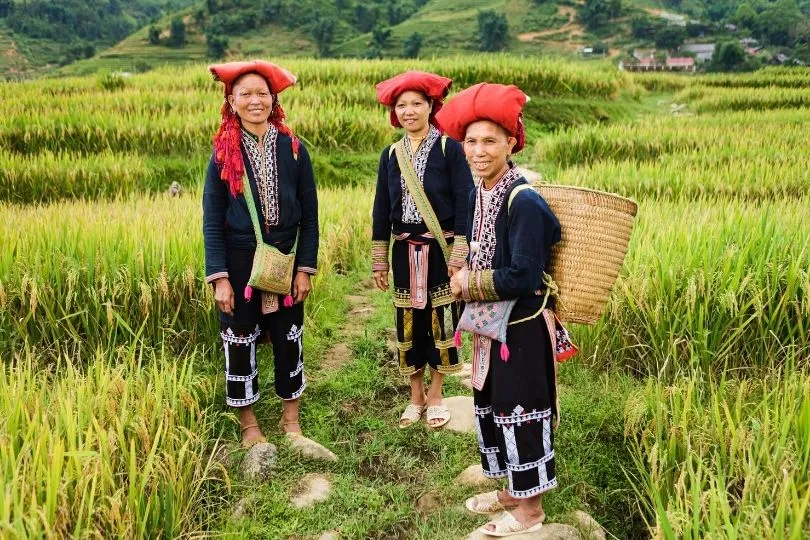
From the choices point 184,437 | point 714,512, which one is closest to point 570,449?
point 714,512

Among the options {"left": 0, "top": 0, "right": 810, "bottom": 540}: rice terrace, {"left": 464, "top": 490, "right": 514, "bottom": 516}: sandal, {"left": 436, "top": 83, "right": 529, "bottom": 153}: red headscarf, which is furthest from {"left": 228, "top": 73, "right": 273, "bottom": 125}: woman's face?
{"left": 464, "top": 490, "right": 514, "bottom": 516}: sandal

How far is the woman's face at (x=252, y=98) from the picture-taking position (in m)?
2.60

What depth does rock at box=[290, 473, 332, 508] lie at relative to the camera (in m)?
2.56

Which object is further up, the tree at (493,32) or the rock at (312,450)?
the tree at (493,32)

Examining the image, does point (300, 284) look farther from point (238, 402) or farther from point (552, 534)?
point (552, 534)

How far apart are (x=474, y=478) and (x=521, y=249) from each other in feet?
3.72

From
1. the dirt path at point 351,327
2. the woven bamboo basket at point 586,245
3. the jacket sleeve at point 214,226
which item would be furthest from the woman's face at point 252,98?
the dirt path at point 351,327

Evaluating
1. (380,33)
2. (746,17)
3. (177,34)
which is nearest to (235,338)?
(380,33)

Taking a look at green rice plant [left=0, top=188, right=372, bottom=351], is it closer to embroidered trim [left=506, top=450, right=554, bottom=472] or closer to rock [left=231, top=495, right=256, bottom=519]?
rock [left=231, top=495, right=256, bottom=519]

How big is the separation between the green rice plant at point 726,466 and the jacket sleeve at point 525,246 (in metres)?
0.75

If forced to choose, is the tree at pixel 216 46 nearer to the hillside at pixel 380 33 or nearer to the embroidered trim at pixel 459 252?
the hillside at pixel 380 33

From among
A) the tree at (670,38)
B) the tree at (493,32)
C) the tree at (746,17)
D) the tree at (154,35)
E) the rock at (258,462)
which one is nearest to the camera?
the rock at (258,462)

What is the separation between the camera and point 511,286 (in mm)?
2043

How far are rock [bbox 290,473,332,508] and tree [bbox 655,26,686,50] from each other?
204 feet
